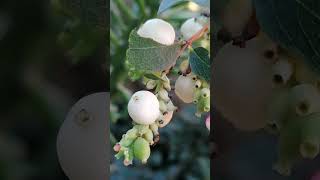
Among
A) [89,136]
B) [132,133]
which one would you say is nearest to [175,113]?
[132,133]

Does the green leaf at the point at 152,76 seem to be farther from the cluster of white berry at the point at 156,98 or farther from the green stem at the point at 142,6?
the green stem at the point at 142,6

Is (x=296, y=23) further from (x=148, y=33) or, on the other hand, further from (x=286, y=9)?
(x=148, y=33)

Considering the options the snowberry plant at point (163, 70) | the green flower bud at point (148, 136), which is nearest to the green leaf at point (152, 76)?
the snowberry plant at point (163, 70)

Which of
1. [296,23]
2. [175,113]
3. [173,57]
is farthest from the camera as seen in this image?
[175,113]

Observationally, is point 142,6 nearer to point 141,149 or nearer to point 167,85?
point 167,85

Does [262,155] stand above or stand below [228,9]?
below

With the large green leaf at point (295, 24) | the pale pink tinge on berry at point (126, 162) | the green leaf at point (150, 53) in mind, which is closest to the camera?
the large green leaf at point (295, 24)
